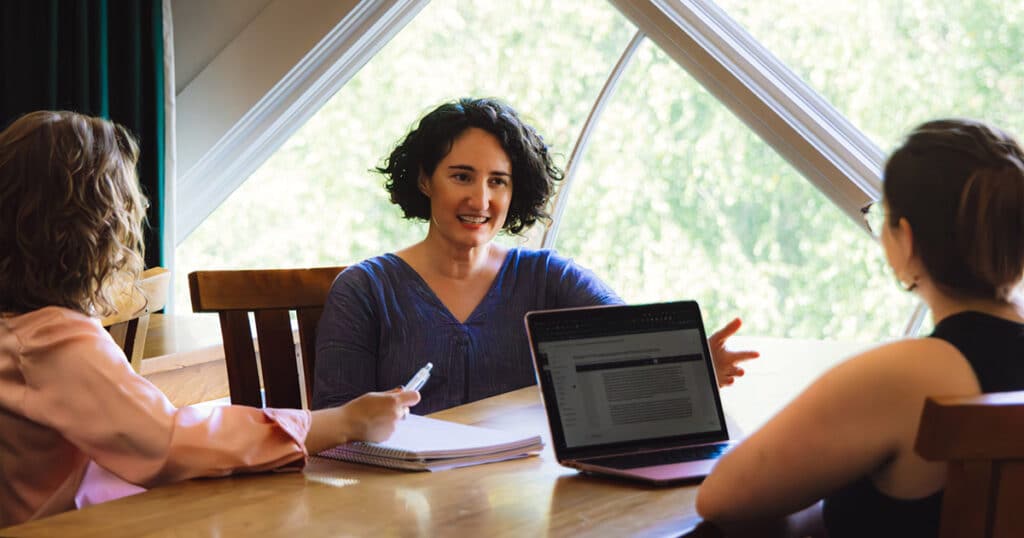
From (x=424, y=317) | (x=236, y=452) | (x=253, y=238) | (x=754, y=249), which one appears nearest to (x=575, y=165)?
(x=754, y=249)

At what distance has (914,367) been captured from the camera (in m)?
1.00

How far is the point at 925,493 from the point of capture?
103 cm

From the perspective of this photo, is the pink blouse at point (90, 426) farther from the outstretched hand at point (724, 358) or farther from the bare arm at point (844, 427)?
the outstretched hand at point (724, 358)

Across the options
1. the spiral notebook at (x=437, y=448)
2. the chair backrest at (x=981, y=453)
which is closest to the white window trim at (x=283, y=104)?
the spiral notebook at (x=437, y=448)

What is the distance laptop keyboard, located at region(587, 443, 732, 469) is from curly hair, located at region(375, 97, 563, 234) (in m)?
0.97

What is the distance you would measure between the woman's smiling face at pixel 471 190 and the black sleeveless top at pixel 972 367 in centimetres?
114

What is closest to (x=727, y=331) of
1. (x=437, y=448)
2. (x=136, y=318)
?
(x=437, y=448)

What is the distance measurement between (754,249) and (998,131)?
2262 millimetres

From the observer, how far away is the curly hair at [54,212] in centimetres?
133

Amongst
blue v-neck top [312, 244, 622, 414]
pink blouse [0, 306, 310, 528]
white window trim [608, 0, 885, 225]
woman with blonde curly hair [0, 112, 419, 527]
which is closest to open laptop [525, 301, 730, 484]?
woman with blonde curly hair [0, 112, 419, 527]

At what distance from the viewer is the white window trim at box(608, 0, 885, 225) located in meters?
3.04

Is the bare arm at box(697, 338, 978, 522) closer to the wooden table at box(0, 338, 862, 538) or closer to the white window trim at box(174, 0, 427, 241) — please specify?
the wooden table at box(0, 338, 862, 538)

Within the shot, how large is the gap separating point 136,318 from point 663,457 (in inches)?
51.1

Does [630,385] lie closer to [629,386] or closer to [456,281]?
[629,386]
